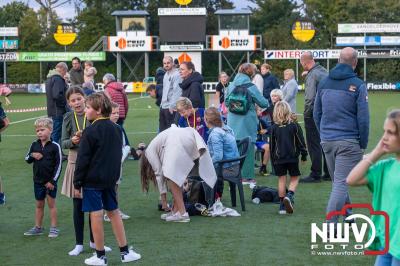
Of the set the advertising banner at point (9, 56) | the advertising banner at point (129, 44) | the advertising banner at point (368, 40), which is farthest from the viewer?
the advertising banner at point (368, 40)

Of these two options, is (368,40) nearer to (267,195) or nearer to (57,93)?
(57,93)

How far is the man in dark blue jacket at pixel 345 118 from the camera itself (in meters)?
7.24

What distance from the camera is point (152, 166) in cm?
852

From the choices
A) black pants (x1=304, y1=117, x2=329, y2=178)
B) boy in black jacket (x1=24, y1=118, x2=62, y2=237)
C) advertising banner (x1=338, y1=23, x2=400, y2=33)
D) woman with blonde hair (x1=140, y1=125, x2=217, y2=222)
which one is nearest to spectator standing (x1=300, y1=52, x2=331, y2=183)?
black pants (x1=304, y1=117, x2=329, y2=178)

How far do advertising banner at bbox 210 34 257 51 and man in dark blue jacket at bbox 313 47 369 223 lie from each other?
45034mm

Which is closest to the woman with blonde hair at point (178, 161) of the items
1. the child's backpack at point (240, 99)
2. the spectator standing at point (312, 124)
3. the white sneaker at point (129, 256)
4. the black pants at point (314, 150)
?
the white sneaker at point (129, 256)

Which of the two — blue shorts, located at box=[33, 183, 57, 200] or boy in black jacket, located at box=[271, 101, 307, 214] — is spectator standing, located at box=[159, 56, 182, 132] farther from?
blue shorts, located at box=[33, 183, 57, 200]

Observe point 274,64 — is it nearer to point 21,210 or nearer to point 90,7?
point 90,7

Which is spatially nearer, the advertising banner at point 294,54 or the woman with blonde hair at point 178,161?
the woman with blonde hair at point 178,161

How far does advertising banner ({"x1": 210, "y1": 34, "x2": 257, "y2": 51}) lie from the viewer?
52.2 meters

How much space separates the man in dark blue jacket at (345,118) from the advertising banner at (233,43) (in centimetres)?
4503

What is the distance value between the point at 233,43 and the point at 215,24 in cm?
1490

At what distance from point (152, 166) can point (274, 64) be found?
1853 inches

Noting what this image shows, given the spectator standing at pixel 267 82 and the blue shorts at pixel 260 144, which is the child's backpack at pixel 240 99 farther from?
the spectator standing at pixel 267 82
